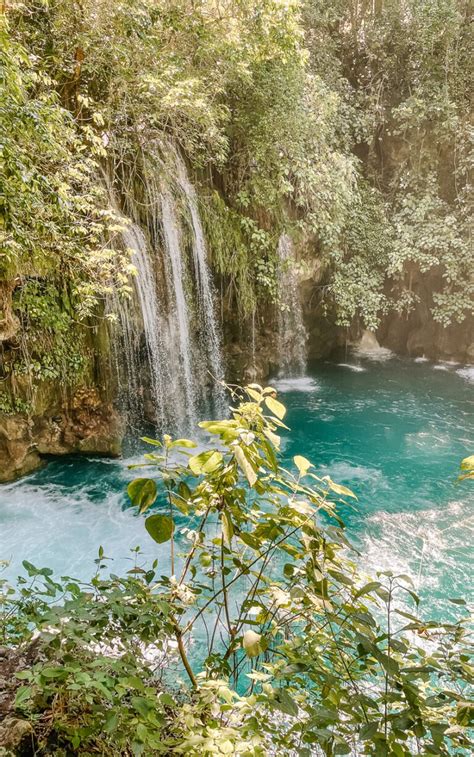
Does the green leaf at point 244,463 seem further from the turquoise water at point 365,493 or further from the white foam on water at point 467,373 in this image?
the white foam on water at point 467,373

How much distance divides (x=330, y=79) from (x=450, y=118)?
10.5 ft

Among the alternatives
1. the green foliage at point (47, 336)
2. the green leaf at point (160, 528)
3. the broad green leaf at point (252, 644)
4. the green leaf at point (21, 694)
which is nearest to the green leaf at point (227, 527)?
the green leaf at point (160, 528)

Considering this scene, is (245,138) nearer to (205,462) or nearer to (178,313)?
(178,313)

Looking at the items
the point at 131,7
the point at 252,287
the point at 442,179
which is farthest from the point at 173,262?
the point at 442,179

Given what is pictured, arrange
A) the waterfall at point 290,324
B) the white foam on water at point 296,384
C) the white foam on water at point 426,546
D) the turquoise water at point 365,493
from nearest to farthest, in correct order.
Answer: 1. the white foam on water at point 426,546
2. the turquoise water at point 365,493
3. the waterfall at point 290,324
4. the white foam on water at point 296,384

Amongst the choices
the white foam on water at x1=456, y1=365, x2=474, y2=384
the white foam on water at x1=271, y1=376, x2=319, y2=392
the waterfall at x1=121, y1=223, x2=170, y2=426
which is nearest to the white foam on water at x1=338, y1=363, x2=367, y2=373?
the white foam on water at x1=271, y1=376, x2=319, y2=392

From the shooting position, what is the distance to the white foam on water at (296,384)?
1125 centimetres

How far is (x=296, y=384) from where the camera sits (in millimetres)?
11672

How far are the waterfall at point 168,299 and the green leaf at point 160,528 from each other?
603 centimetres

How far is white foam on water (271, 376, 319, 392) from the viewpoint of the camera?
1125 centimetres

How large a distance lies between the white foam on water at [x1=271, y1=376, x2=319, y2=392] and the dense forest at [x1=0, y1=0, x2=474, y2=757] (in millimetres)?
392

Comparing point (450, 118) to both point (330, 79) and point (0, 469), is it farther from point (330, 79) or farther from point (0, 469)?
point (0, 469)

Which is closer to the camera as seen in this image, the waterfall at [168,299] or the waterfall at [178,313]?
the waterfall at [168,299]

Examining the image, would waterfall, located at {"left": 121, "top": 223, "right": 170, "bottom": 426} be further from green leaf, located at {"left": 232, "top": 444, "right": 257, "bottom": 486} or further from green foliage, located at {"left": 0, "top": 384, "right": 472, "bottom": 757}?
green leaf, located at {"left": 232, "top": 444, "right": 257, "bottom": 486}
